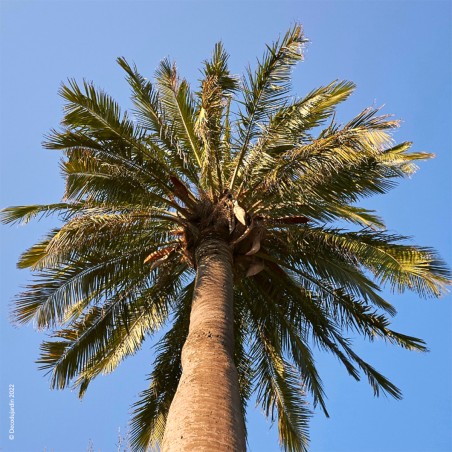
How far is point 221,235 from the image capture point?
9938mm

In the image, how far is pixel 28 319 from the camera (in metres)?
10.5

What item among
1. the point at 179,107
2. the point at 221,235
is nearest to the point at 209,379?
the point at 221,235

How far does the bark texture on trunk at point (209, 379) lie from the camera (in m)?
6.12

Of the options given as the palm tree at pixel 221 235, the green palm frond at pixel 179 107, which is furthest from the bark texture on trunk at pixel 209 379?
the green palm frond at pixel 179 107

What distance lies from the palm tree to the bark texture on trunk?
6.6 inches

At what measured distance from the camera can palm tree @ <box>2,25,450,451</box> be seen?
9930mm

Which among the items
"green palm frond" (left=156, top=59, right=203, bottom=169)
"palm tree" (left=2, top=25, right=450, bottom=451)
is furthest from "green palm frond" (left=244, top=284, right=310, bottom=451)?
"green palm frond" (left=156, top=59, right=203, bottom=169)

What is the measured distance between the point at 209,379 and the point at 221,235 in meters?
3.38

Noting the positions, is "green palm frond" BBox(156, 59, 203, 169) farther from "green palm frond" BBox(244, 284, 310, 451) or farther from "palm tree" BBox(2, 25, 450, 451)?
"green palm frond" BBox(244, 284, 310, 451)

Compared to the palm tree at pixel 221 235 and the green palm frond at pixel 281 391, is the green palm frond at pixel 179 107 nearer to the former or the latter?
the palm tree at pixel 221 235

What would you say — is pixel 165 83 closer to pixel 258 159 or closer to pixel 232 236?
pixel 258 159

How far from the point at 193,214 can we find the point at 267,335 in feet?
9.98

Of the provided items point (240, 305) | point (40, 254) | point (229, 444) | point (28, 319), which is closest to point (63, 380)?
point (28, 319)

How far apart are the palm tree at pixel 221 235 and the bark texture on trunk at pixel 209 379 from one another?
0.17 m
